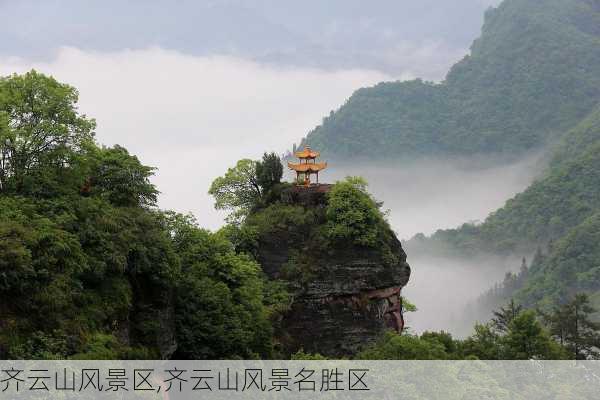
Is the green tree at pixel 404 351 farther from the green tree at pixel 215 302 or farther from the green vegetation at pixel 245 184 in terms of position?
the green vegetation at pixel 245 184

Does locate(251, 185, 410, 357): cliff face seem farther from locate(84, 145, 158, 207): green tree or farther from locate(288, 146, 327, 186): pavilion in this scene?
locate(84, 145, 158, 207): green tree

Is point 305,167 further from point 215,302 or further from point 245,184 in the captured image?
point 215,302

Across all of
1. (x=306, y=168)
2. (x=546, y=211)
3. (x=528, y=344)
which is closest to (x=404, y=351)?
(x=528, y=344)

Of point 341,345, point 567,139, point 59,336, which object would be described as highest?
point 567,139

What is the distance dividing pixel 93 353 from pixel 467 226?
164538mm

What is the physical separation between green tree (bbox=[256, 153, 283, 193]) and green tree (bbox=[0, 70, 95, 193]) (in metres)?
20.8

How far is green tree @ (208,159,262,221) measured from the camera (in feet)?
147

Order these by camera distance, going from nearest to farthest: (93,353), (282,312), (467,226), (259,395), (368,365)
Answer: (93,353), (259,395), (368,365), (282,312), (467,226)

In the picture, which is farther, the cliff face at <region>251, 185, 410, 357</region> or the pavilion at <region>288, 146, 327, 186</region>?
the pavilion at <region>288, 146, 327, 186</region>

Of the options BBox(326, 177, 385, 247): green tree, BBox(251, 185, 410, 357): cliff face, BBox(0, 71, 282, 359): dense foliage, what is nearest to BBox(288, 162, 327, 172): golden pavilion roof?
BBox(326, 177, 385, 247): green tree

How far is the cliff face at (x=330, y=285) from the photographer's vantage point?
120 feet

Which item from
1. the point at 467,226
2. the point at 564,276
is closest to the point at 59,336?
the point at 564,276

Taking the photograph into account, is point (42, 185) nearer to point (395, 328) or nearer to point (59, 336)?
point (59, 336)

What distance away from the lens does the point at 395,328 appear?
128ft
